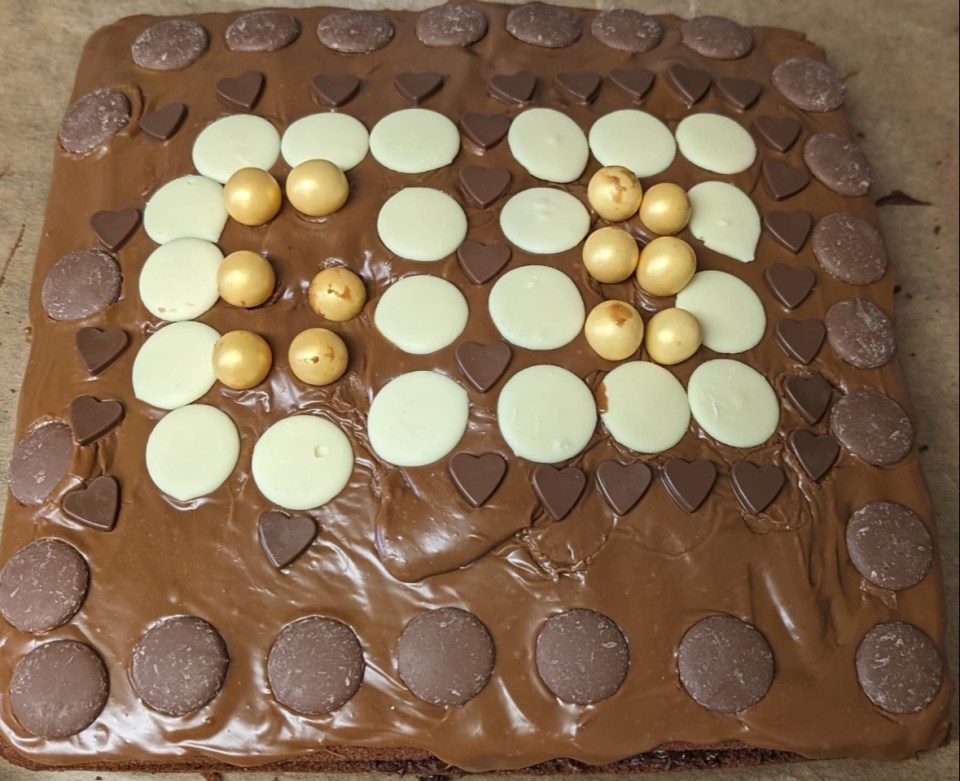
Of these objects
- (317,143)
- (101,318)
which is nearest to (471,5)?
(317,143)

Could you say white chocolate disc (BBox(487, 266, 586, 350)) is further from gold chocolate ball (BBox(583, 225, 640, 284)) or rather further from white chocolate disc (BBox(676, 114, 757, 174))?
white chocolate disc (BBox(676, 114, 757, 174))

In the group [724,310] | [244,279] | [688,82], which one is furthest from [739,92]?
[244,279]

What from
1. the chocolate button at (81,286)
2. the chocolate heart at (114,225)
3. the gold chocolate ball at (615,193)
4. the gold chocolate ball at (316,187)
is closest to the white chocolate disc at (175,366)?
the chocolate button at (81,286)

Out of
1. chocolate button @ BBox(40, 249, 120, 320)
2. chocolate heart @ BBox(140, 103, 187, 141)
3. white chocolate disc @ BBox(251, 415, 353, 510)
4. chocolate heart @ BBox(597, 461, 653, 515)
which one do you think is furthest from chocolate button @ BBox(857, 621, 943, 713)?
chocolate heart @ BBox(140, 103, 187, 141)

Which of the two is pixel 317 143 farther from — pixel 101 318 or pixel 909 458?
pixel 909 458

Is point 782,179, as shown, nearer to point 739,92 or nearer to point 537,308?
point 739,92

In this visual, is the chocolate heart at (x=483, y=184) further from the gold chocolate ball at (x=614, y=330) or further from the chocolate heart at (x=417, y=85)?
the gold chocolate ball at (x=614, y=330)
